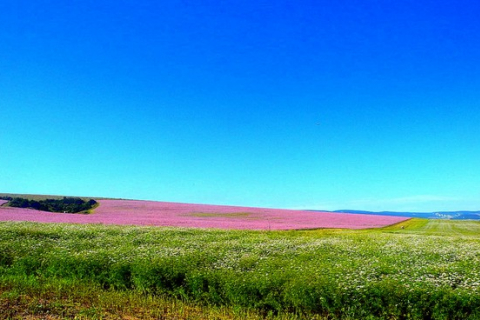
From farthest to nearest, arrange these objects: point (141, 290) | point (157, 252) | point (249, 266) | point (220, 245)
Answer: point (220, 245) → point (157, 252) → point (249, 266) → point (141, 290)

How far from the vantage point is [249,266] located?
14422 millimetres

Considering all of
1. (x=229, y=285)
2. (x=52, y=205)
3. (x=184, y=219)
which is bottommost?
(x=184, y=219)

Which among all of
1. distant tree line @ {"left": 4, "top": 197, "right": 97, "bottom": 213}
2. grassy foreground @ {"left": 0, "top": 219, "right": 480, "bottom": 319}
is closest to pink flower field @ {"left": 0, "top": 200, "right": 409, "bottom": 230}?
distant tree line @ {"left": 4, "top": 197, "right": 97, "bottom": 213}

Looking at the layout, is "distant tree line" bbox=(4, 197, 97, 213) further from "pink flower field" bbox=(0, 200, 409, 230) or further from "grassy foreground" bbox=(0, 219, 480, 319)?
"grassy foreground" bbox=(0, 219, 480, 319)

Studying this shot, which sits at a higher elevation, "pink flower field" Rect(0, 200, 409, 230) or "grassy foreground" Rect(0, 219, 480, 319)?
"grassy foreground" Rect(0, 219, 480, 319)

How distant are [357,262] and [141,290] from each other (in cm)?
944

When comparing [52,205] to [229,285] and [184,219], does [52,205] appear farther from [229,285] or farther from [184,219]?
[229,285]

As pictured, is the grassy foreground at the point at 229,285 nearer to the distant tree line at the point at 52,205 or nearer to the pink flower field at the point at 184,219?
the pink flower field at the point at 184,219

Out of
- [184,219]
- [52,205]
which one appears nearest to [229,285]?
[184,219]

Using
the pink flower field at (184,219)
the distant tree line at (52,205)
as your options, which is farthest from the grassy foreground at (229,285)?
the distant tree line at (52,205)

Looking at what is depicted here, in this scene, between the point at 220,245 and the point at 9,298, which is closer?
the point at 9,298

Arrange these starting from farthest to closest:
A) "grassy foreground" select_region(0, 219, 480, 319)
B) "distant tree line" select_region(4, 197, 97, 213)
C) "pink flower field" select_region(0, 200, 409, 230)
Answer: "distant tree line" select_region(4, 197, 97, 213) < "pink flower field" select_region(0, 200, 409, 230) < "grassy foreground" select_region(0, 219, 480, 319)

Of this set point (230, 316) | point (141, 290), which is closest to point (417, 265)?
point (230, 316)

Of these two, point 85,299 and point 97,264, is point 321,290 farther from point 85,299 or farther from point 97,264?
point 97,264
